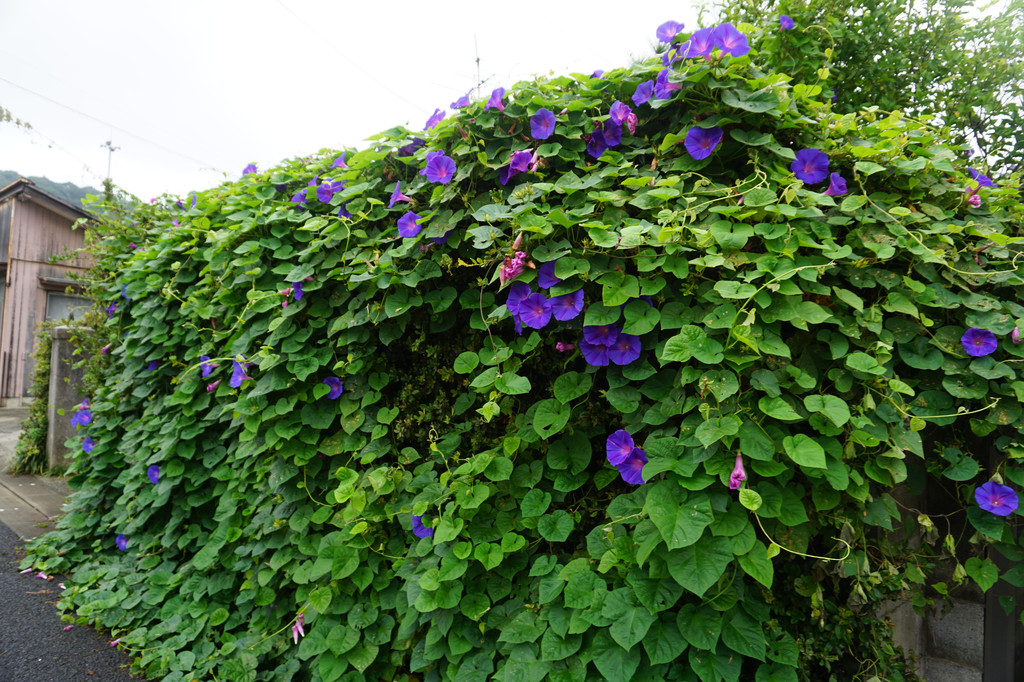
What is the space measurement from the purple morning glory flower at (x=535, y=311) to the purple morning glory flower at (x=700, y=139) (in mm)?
543

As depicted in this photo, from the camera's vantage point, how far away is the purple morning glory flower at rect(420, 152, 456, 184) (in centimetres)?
171

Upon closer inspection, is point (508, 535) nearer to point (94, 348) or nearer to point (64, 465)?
point (94, 348)

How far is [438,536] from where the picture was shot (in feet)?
4.83

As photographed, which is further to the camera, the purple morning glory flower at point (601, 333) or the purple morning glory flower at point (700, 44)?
the purple morning glory flower at point (700, 44)

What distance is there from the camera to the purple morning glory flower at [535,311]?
144cm

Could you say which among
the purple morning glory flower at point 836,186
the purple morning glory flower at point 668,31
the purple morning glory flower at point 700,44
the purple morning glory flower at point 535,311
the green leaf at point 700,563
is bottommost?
the green leaf at point 700,563

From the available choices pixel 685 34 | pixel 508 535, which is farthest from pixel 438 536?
pixel 685 34

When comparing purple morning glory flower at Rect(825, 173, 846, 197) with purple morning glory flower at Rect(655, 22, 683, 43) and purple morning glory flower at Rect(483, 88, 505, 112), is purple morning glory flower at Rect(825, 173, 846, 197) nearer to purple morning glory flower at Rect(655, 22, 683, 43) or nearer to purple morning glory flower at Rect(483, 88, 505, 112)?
purple morning glory flower at Rect(655, 22, 683, 43)

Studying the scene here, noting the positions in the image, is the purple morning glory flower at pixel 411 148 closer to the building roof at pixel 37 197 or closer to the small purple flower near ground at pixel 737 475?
the small purple flower near ground at pixel 737 475

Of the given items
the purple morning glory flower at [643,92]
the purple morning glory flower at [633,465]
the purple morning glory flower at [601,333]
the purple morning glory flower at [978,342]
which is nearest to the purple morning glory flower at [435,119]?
the purple morning glory flower at [643,92]

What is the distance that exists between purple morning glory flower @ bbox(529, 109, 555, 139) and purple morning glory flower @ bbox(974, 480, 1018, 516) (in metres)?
1.41

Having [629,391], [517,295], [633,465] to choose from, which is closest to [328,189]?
[517,295]

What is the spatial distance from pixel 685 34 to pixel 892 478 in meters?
1.26

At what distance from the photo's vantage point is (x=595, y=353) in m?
1.39
